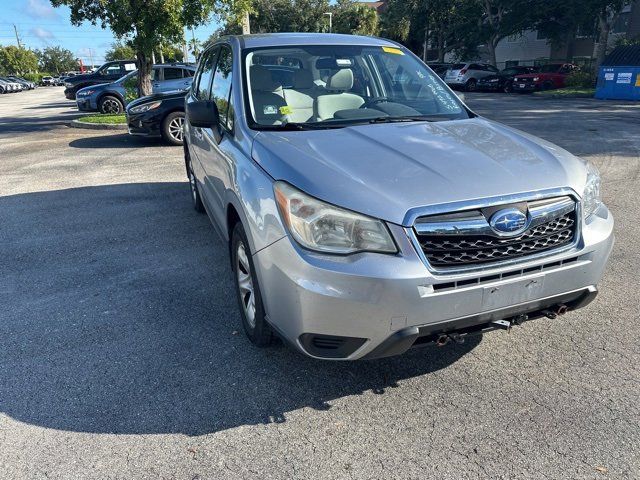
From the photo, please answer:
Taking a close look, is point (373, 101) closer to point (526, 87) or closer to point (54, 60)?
point (526, 87)

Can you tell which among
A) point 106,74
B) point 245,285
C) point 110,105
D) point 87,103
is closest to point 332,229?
point 245,285

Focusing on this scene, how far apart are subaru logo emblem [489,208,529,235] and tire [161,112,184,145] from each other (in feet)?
31.4

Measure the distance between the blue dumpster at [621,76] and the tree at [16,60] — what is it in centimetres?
9252

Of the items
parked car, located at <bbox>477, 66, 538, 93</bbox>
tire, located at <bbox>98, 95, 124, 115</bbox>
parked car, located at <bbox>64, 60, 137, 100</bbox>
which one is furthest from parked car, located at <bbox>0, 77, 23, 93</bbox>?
parked car, located at <bbox>477, 66, 538, 93</bbox>

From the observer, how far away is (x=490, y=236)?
7.77 feet

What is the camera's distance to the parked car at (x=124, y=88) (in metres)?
15.7

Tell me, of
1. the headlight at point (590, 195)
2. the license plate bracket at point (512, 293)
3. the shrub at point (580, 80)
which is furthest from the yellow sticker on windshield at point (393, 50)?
the shrub at point (580, 80)

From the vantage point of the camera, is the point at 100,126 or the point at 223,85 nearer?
the point at 223,85

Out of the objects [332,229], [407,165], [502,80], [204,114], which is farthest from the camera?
[502,80]

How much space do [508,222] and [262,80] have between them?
207cm

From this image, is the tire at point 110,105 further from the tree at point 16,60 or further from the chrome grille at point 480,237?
the tree at point 16,60

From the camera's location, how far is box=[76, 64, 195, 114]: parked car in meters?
15.7

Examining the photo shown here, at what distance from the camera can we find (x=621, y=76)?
67.6ft

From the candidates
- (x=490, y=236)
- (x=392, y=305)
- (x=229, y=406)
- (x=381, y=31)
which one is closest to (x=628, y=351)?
(x=490, y=236)
